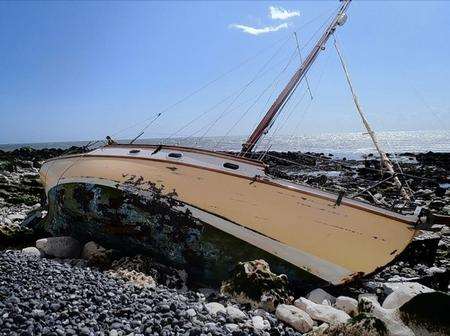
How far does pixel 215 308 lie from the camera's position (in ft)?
17.8

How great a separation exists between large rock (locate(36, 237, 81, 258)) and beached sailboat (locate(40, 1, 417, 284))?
0.50m

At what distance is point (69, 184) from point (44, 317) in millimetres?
5387

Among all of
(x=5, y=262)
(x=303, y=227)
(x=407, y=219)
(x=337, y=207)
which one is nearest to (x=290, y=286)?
(x=303, y=227)

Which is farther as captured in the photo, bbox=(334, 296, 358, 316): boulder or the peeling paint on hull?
the peeling paint on hull

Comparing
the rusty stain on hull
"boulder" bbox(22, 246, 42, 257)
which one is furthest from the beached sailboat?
"boulder" bbox(22, 246, 42, 257)

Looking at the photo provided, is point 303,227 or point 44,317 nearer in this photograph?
point 44,317

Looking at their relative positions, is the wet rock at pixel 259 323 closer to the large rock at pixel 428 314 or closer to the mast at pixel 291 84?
the large rock at pixel 428 314

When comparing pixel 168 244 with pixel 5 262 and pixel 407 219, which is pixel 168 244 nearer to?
pixel 5 262

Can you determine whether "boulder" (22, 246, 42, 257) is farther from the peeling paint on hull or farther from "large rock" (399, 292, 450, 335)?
"large rock" (399, 292, 450, 335)

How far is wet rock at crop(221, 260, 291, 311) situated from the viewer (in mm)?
5867

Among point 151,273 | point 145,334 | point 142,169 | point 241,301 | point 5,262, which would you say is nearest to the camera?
point 145,334

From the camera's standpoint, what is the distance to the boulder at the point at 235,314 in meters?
5.12

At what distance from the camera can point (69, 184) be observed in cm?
941

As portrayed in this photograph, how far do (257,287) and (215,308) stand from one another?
2.93ft
